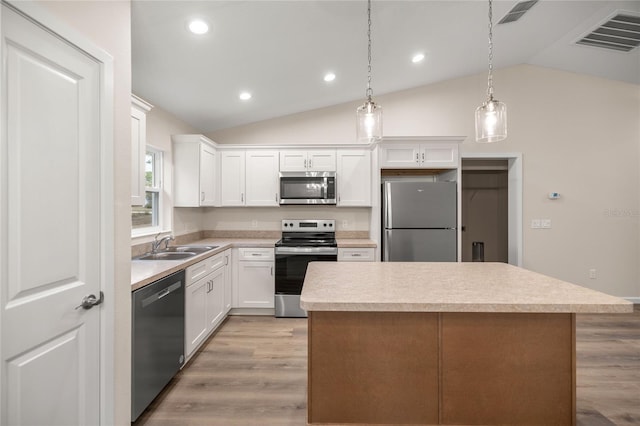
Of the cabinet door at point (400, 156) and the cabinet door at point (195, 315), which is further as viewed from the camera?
the cabinet door at point (400, 156)

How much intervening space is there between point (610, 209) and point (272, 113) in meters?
4.88

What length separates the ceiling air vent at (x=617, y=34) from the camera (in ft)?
9.95

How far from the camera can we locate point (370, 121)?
1859mm

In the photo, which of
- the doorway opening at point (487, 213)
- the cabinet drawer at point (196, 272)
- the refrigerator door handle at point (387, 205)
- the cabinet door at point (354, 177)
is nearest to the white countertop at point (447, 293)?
the cabinet drawer at point (196, 272)

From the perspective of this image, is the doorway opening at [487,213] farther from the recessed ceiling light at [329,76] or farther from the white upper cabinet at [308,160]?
the recessed ceiling light at [329,76]

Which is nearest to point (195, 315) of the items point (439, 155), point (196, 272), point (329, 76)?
point (196, 272)

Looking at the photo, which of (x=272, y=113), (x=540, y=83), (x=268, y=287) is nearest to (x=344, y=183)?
(x=272, y=113)

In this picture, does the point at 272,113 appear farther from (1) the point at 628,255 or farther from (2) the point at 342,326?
(1) the point at 628,255

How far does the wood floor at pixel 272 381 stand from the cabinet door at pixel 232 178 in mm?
1624

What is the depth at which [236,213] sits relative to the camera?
436cm

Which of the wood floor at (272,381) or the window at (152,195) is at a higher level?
the window at (152,195)

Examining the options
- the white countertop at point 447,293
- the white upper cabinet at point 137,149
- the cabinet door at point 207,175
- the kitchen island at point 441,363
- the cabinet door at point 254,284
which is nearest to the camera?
the white countertop at point 447,293

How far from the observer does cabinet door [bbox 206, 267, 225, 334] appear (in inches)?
117

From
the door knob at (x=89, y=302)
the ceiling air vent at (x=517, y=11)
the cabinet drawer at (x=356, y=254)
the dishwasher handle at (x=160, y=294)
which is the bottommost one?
the dishwasher handle at (x=160, y=294)
